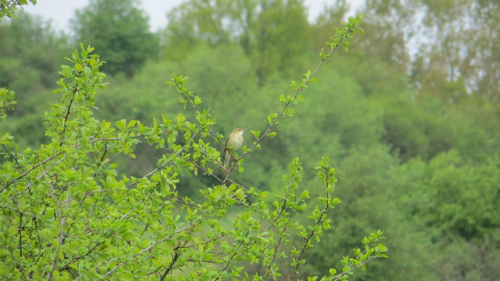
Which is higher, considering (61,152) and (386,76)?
(386,76)

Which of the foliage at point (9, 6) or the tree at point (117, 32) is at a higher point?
the tree at point (117, 32)

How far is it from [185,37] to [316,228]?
180 feet

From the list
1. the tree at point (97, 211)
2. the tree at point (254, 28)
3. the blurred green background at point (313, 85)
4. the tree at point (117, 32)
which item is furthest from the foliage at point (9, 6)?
the tree at point (254, 28)

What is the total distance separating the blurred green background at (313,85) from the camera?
44.1 meters

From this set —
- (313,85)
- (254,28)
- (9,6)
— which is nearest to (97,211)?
(9,6)

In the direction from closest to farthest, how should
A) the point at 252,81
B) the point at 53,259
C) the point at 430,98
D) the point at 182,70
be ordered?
the point at 53,259
the point at 182,70
the point at 252,81
the point at 430,98

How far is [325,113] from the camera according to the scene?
169 feet

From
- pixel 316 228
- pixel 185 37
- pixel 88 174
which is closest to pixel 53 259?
pixel 88 174

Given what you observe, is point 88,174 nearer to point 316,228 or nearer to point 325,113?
point 316,228

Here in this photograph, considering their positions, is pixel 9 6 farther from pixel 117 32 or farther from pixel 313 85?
pixel 117 32

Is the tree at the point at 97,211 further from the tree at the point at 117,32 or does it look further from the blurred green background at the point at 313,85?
the tree at the point at 117,32

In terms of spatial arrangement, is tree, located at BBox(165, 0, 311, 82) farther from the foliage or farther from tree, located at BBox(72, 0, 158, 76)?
the foliage

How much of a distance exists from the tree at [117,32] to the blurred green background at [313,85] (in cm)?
12

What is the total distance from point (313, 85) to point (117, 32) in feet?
53.8
